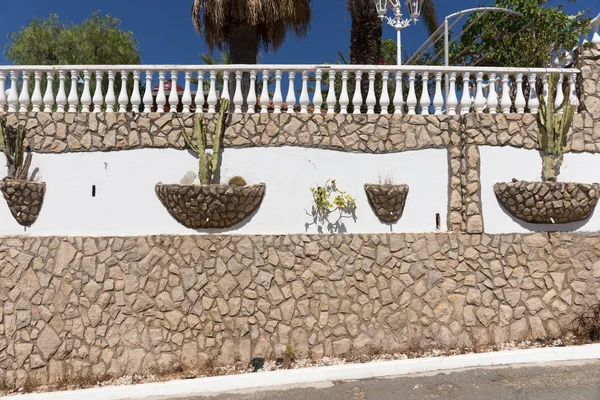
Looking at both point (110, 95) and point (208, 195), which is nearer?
point (208, 195)

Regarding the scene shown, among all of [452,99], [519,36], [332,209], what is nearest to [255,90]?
[332,209]

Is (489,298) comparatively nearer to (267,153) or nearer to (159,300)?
(267,153)

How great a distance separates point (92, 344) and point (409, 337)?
438 centimetres

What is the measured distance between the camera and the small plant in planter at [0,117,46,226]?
5.17 m

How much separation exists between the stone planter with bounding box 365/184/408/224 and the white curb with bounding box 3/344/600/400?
1.91 metres

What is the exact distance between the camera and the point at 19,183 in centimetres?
514

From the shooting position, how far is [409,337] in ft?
17.7

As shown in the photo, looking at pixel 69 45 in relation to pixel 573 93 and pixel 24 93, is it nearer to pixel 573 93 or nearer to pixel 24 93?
pixel 24 93

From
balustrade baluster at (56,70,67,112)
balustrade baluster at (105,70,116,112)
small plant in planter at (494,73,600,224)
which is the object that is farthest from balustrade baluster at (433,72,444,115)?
balustrade baluster at (56,70,67,112)

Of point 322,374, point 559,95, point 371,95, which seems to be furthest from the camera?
point 559,95

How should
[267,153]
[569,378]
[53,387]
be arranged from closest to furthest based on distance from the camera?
[569,378]
[53,387]
[267,153]

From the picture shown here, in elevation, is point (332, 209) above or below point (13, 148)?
below

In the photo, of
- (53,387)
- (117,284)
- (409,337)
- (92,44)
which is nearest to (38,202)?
(117,284)

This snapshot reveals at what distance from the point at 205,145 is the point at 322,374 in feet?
11.0
